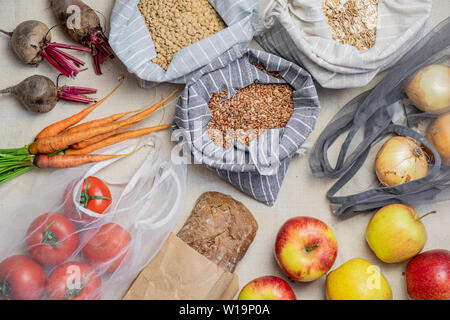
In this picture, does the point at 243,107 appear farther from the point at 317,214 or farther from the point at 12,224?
the point at 12,224

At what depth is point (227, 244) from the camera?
1162 millimetres

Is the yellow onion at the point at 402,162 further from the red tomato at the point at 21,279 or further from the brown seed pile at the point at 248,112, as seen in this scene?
the red tomato at the point at 21,279

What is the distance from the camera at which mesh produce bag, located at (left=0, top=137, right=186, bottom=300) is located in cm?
106

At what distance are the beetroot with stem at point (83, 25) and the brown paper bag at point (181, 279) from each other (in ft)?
1.97

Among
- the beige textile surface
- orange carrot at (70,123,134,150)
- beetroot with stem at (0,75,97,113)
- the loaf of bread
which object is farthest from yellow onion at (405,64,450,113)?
beetroot with stem at (0,75,97,113)

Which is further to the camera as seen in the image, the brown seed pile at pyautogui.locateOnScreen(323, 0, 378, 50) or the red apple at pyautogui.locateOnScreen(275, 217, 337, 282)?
the brown seed pile at pyautogui.locateOnScreen(323, 0, 378, 50)

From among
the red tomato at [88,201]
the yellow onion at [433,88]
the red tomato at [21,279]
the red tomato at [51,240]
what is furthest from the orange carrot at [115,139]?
the yellow onion at [433,88]

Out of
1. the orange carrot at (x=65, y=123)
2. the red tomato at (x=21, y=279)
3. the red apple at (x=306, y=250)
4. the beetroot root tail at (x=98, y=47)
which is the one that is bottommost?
the red apple at (x=306, y=250)

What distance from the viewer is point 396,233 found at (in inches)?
44.0

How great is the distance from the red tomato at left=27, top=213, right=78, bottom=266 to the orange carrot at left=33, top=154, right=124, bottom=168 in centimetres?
17

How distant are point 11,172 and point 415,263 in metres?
1.15

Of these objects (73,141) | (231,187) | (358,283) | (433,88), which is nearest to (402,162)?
(433,88)

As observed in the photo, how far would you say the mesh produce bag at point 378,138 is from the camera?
3.82ft

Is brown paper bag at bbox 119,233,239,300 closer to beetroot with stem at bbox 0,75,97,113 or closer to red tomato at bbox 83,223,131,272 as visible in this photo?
red tomato at bbox 83,223,131,272
